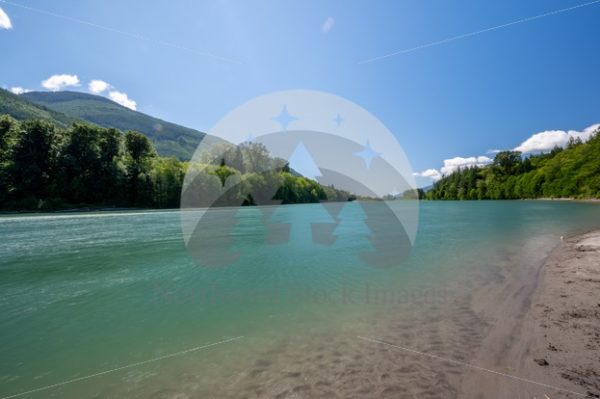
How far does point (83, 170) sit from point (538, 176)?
178 meters

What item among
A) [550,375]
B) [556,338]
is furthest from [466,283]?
[550,375]

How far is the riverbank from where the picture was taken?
4625mm

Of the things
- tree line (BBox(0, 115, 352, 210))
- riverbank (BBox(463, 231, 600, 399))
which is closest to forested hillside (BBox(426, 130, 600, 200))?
riverbank (BBox(463, 231, 600, 399))

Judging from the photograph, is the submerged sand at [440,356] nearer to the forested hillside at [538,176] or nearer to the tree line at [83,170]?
the tree line at [83,170]

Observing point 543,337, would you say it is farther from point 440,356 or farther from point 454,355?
point 440,356

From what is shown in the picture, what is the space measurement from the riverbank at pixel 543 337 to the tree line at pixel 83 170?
80068 millimetres

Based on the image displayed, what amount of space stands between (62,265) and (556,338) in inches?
807

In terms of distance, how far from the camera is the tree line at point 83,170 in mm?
60603

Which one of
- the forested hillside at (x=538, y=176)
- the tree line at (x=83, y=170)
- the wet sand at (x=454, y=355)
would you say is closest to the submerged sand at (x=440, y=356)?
the wet sand at (x=454, y=355)

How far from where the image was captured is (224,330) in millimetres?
7316

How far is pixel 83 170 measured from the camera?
225 feet

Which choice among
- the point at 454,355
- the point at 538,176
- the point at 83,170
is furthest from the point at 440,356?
the point at 538,176

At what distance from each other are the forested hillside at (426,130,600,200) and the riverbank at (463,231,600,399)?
12568cm

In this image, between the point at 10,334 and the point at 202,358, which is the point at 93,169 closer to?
the point at 10,334
